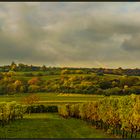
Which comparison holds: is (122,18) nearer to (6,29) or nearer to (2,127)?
(6,29)

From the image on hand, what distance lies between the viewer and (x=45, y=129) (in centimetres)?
1370

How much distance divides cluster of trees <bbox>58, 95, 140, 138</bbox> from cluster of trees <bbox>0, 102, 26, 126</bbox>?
1307mm

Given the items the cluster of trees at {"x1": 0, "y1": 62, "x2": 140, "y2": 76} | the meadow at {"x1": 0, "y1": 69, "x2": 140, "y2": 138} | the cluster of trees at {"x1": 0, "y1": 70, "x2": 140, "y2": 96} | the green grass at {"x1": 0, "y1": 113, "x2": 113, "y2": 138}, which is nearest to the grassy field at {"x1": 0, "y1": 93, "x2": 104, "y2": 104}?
the meadow at {"x1": 0, "y1": 69, "x2": 140, "y2": 138}

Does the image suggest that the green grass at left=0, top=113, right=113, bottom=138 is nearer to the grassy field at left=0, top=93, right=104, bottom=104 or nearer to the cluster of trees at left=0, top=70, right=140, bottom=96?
the grassy field at left=0, top=93, right=104, bottom=104

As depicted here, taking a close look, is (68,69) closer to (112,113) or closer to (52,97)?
(52,97)

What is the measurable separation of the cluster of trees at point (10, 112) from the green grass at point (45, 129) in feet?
0.76

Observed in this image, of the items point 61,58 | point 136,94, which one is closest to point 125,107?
point 136,94

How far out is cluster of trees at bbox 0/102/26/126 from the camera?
13.6 m

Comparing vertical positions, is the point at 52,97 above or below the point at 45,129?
above

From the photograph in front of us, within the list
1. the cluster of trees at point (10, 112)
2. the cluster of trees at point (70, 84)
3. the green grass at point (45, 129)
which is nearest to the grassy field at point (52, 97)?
the cluster of trees at point (70, 84)

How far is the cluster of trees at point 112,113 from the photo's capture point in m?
13.4

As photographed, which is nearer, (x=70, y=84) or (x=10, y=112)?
(x=70, y=84)

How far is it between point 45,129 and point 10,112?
4.84 feet

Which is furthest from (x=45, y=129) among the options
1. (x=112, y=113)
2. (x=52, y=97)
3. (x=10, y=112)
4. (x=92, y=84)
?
(x=112, y=113)
